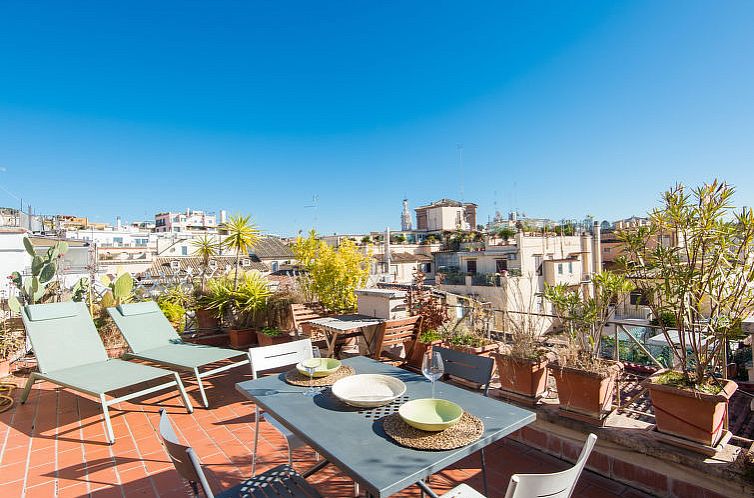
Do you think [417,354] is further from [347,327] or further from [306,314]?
[306,314]

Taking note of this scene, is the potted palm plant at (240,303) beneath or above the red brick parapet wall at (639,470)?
above

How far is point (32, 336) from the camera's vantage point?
3822mm

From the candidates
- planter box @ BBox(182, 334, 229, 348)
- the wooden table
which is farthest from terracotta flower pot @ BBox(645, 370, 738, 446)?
planter box @ BBox(182, 334, 229, 348)

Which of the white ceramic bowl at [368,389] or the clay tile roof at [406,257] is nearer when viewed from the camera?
the white ceramic bowl at [368,389]

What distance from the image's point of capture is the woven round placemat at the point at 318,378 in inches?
90.6

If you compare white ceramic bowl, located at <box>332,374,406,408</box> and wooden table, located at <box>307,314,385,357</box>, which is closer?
white ceramic bowl, located at <box>332,374,406,408</box>

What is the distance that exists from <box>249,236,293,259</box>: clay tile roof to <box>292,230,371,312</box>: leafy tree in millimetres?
26403

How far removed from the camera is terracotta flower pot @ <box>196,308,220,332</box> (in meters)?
5.93

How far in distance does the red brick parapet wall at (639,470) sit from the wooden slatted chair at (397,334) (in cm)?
161

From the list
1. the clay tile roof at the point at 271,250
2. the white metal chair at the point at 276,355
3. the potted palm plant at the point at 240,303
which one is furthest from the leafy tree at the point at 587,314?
the clay tile roof at the point at 271,250

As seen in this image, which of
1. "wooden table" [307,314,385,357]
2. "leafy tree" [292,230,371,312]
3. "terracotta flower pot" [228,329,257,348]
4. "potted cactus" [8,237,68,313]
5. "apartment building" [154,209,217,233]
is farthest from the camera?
"apartment building" [154,209,217,233]

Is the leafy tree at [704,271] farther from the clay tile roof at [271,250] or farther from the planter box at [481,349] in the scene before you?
the clay tile roof at [271,250]

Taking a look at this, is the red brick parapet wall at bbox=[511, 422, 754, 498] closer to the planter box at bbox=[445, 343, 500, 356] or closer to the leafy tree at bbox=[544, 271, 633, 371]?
the leafy tree at bbox=[544, 271, 633, 371]

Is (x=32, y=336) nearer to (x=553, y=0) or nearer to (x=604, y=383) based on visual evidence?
(x=604, y=383)
